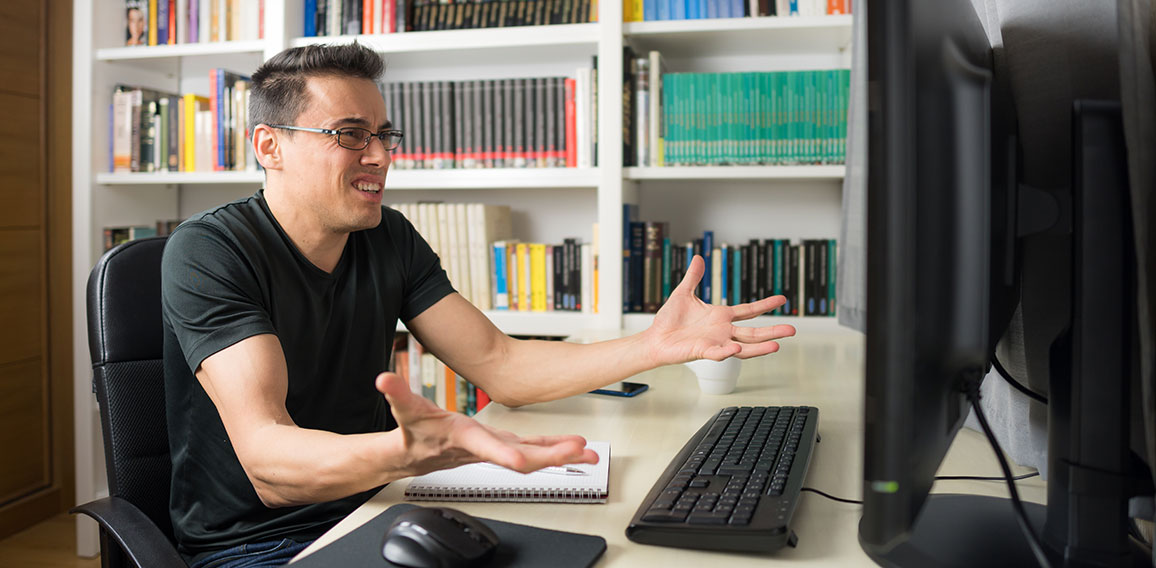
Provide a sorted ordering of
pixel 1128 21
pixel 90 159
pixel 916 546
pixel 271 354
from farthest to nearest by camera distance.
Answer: pixel 90 159
pixel 271 354
pixel 916 546
pixel 1128 21

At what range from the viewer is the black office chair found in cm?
119

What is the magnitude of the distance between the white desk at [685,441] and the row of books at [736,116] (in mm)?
625

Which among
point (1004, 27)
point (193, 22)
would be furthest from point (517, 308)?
point (1004, 27)

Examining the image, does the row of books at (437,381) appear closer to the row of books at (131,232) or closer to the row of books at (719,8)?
the row of books at (131,232)

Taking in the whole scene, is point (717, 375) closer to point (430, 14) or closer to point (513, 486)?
point (513, 486)

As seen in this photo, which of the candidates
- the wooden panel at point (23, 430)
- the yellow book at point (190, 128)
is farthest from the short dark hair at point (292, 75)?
the wooden panel at point (23, 430)

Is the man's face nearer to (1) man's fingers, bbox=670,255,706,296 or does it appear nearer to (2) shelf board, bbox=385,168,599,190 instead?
(1) man's fingers, bbox=670,255,706,296

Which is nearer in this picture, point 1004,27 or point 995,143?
point 995,143

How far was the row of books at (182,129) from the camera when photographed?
2.49 m

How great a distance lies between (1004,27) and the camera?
0.77 meters

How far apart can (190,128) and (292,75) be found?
1336 mm

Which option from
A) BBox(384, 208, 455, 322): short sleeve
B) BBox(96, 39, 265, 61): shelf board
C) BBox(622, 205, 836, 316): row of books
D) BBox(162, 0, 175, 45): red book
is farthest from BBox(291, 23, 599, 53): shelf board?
BBox(384, 208, 455, 322): short sleeve

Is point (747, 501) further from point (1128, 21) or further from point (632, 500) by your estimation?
point (1128, 21)

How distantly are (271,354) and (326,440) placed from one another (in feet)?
0.69
